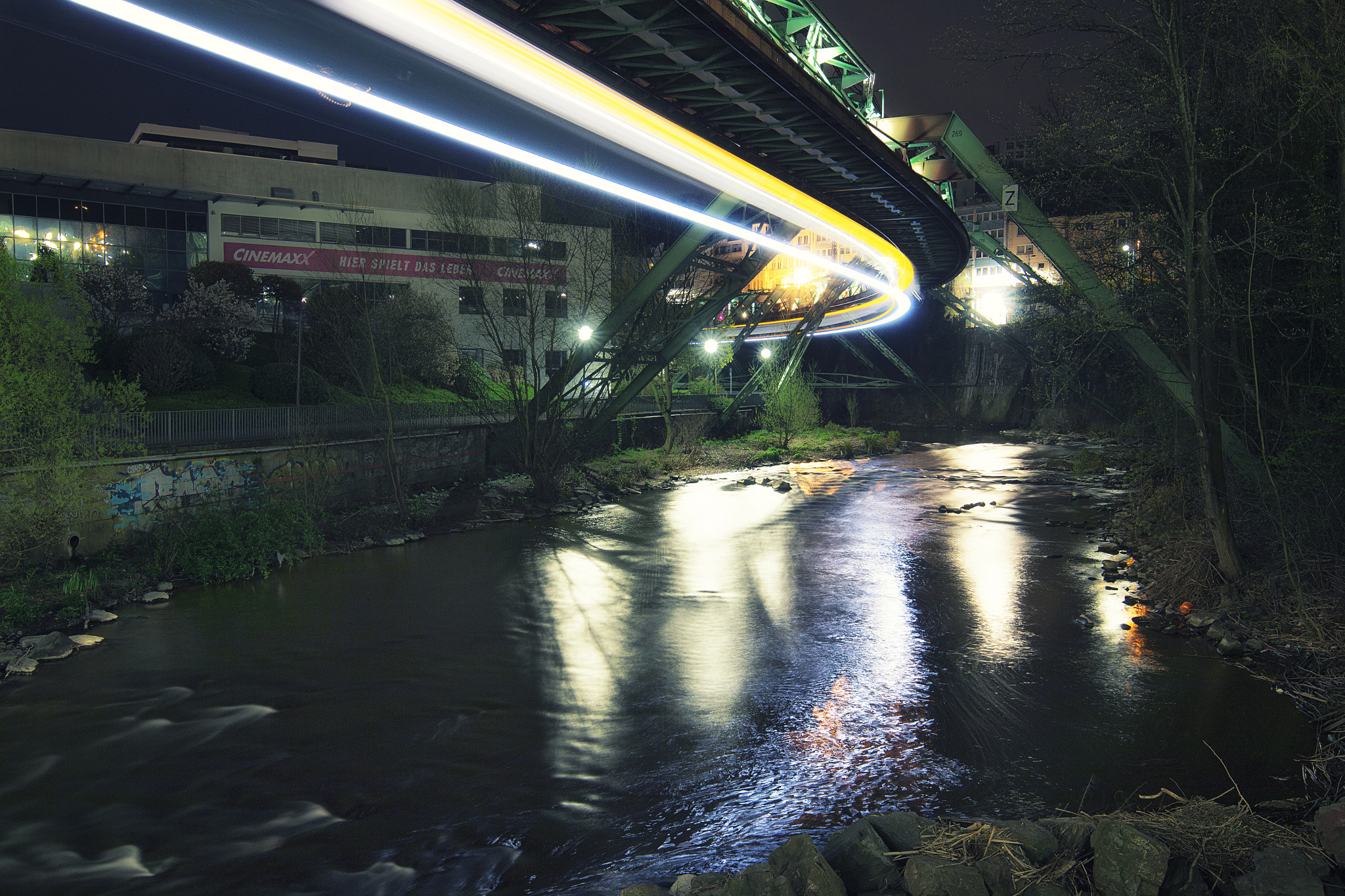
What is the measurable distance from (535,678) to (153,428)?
435 inches

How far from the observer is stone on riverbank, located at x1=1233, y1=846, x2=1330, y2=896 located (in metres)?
3.57

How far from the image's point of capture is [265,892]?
4.57 metres

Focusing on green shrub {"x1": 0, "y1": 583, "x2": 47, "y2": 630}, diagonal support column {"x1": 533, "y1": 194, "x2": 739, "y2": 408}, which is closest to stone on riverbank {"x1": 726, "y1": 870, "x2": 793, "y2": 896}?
green shrub {"x1": 0, "y1": 583, "x2": 47, "y2": 630}

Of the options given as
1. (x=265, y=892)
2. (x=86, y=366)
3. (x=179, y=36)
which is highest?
(x=179, y=36)

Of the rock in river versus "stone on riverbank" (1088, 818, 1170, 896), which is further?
the rock in river

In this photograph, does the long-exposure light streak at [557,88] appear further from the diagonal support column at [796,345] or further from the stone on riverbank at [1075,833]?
the diagonal support column at [796,345]

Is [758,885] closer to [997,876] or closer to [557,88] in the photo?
[997,876]

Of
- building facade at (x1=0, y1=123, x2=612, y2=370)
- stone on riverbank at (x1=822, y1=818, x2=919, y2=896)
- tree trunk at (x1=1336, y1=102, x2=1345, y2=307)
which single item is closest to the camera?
stone on riverbank at (x1=822, y1=818, x2=919, y2=896)

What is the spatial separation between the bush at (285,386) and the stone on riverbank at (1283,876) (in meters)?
23.9

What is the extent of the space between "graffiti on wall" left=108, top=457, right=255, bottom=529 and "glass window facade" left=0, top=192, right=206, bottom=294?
26.2 metres

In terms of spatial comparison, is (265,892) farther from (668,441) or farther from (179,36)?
(668,441)

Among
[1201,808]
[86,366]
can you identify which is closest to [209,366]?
[86,366]

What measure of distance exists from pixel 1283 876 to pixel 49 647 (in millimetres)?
11291

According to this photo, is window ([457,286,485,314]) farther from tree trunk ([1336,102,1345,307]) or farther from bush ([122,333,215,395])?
tree trunk ([1336,102,1345,307])
